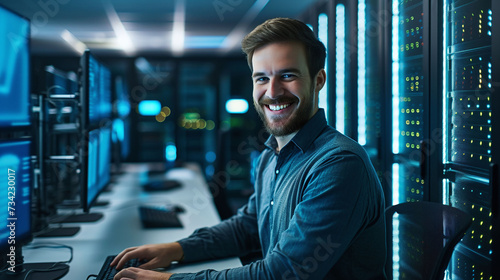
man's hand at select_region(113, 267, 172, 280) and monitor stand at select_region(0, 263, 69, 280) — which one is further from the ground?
man's hand at select_region(113, 267, 172, 280)

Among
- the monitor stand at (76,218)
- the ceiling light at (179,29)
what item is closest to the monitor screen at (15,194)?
the monitor stand at (76,218)

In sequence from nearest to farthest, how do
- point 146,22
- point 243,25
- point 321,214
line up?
point 321,214 < point 146,22 < point 243,25

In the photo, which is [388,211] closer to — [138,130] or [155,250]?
[155,250]

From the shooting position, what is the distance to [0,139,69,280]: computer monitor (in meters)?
1.11

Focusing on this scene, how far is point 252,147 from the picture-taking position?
7629 mm

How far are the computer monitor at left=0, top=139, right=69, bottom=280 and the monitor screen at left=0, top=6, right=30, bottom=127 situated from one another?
8 cm

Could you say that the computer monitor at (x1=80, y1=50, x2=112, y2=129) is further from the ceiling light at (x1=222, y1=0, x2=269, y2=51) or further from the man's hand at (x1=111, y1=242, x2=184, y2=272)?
the ceiling light at (x1=222, y1=0, x2=269, y2=51)

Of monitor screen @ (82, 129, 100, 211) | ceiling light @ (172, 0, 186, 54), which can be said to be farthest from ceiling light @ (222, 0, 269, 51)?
monitor screen @ (82, 129, 100, 211)

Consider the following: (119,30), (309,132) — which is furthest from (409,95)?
(119,30)

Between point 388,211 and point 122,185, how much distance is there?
231 cm

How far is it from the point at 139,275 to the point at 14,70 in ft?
2.18

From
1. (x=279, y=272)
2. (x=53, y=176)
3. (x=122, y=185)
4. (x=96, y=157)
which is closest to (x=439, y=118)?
(x=279, y=272)

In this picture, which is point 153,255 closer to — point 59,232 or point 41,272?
point 41,272

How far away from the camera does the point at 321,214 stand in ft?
3.32
